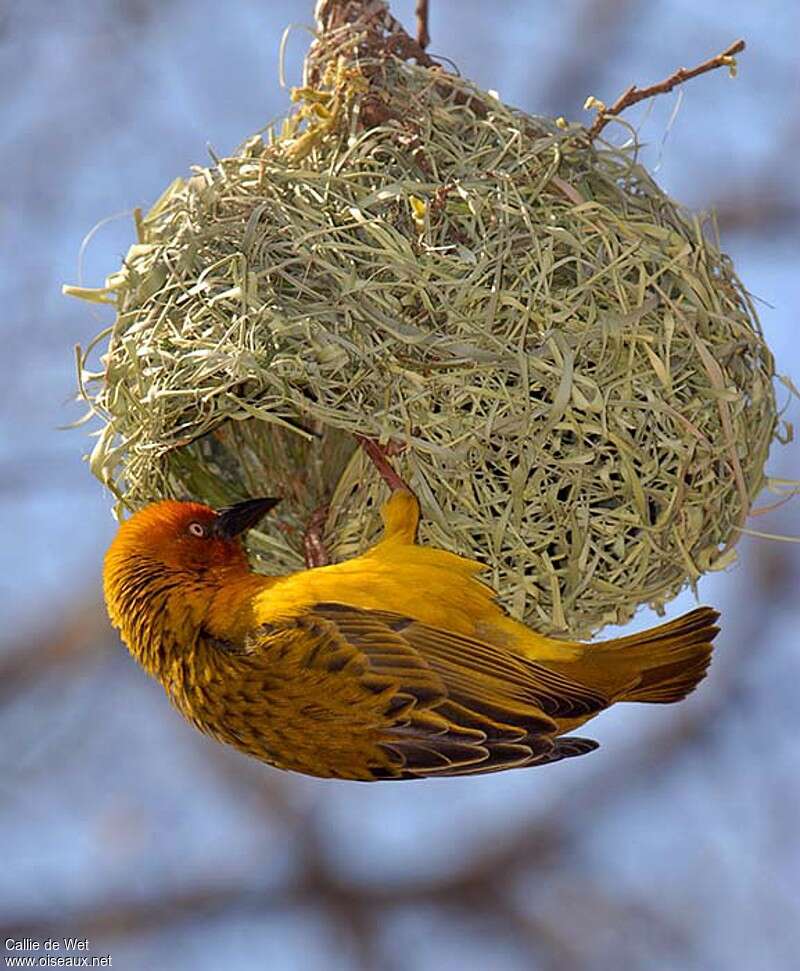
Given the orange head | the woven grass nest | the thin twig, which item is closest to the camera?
the woven grass nest

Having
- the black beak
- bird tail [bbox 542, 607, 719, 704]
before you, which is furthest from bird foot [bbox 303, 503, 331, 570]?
bird tail [bbox 542, 607, 719, 704]

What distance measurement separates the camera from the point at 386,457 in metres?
2.78

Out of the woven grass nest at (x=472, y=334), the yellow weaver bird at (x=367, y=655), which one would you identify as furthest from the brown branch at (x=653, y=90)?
the yellow weaver bird at (x=367, y=655)

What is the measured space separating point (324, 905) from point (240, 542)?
3112mm

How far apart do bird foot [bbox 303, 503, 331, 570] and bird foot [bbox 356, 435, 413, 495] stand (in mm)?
244

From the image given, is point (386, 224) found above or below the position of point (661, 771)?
above

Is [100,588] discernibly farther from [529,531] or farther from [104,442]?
[529,531]

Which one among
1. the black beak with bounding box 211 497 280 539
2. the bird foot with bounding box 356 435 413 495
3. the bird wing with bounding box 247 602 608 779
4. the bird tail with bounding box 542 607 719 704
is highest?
the bird foot with bounding box 356 435 413 495

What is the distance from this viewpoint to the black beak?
2.77 meters

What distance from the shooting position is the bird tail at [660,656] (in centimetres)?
278

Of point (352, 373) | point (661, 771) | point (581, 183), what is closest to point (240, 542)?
point (352, 373)

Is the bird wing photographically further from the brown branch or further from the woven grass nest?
the brown branch

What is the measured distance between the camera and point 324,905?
561 centimetres

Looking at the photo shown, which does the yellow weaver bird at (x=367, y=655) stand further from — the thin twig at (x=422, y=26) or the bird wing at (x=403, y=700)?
the thin twig at (x=422, y=26)
